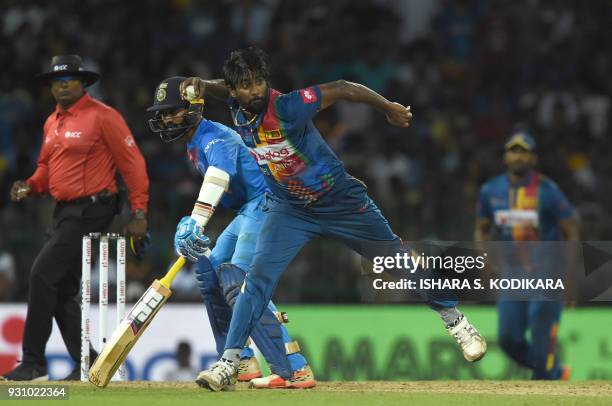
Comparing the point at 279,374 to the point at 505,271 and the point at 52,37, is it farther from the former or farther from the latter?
the point at 52,37

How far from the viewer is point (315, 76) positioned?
1653cm

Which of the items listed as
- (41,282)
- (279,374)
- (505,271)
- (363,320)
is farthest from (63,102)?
(363,320)

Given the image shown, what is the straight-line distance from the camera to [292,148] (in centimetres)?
799

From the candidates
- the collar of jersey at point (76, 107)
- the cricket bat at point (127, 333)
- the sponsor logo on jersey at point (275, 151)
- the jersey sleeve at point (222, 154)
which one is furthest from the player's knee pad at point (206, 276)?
the collar of jersey at point (76, 107)

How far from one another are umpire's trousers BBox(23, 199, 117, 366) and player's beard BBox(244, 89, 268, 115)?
6.84 feet

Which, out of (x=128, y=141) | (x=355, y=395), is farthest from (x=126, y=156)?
(x=355, y=395)

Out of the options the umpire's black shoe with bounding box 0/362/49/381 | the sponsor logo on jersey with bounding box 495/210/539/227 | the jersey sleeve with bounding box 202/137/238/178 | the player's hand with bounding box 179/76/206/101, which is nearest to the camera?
the jersey sleeve with bounding box 202/137/238/178

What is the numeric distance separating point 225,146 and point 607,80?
961 centimetres

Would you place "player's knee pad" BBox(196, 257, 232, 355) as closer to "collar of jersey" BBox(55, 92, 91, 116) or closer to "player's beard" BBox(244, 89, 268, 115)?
"player's beard" BBox(244, 89, 268, 115)

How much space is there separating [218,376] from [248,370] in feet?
3.45

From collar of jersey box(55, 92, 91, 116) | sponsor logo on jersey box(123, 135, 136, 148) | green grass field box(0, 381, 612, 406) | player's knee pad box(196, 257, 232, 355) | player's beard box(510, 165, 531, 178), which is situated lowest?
green grass field box(0, 381, 612, 406)

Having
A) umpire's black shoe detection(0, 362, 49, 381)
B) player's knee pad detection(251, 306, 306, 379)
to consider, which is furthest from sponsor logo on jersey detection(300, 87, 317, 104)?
umpire's black shoe detection(0, 362, 49, 381)

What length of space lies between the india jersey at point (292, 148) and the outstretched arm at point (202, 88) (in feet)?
0.88

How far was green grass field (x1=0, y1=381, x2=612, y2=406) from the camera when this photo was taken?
7.63 m
